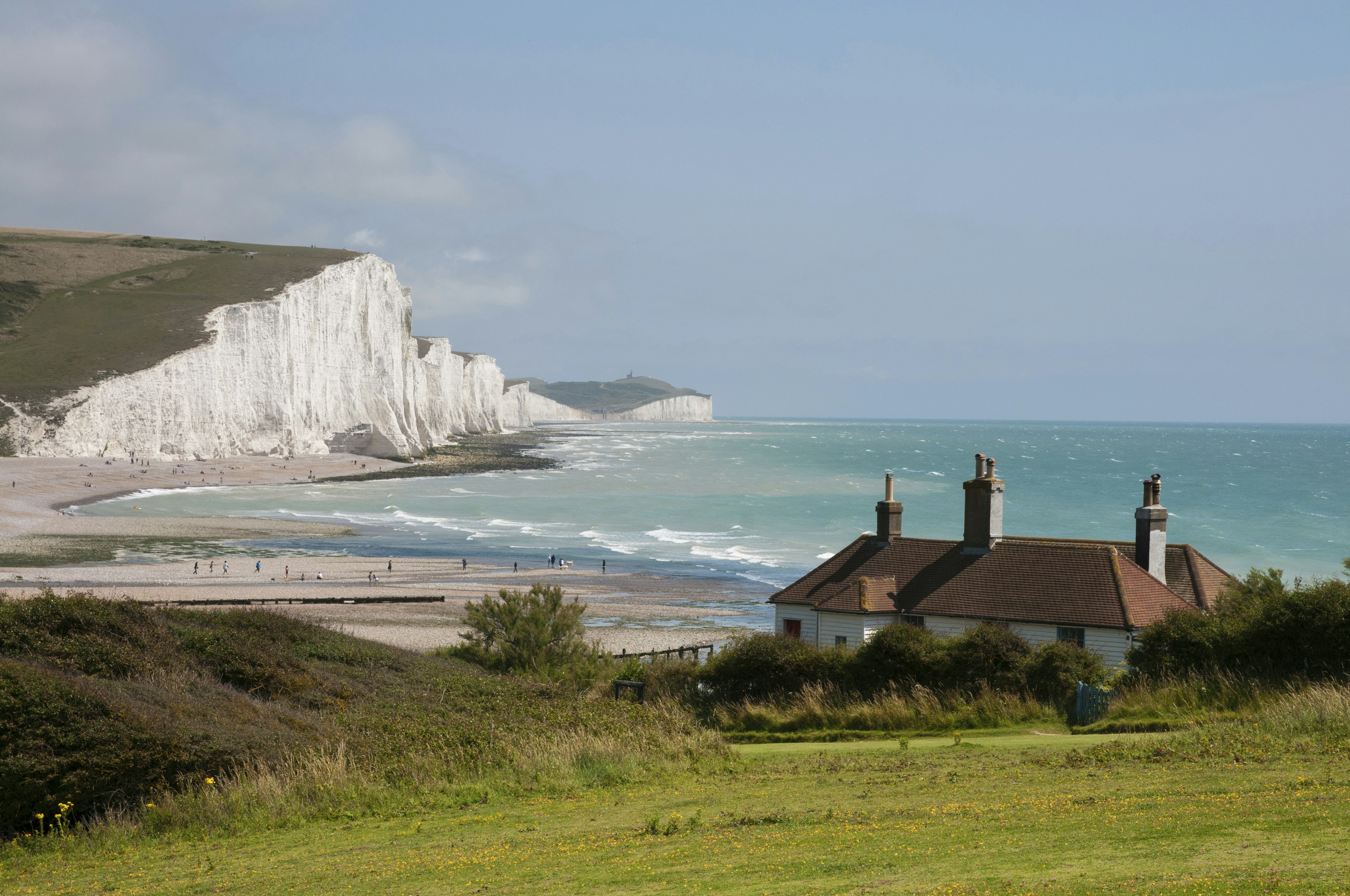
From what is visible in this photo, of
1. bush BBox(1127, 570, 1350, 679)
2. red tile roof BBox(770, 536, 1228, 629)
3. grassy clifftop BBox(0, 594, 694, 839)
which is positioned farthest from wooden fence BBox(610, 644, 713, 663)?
bush BBox(1127, 570, 1350, 679)

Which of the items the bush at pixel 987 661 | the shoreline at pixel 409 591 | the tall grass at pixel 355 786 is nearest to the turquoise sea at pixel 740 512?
the shoreline at pixel 409 591

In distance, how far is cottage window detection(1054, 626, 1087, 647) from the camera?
68.0ft

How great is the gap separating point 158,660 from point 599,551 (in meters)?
52.3

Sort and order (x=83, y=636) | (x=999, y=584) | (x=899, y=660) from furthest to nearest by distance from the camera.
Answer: (x=999, y=584) → (x=899, y=660) → (x=83, y=636)

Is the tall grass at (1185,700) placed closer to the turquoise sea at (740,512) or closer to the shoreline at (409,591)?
the shoreline at (409,591)

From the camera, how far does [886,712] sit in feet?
56.9

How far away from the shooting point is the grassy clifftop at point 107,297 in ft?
365

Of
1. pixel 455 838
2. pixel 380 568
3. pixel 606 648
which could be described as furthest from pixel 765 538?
pixel 455 838

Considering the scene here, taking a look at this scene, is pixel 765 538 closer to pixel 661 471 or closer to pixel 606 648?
pixel 606 648

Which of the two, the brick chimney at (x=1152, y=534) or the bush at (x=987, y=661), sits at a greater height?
the brick chimney at (x=1152, y=534)

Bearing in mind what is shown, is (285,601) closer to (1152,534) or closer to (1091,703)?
(1152,534)

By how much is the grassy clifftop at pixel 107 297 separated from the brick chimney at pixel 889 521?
102 meters

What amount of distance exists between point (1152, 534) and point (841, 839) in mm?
16201

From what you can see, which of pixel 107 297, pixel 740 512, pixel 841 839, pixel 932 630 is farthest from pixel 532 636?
pixel 107 297
